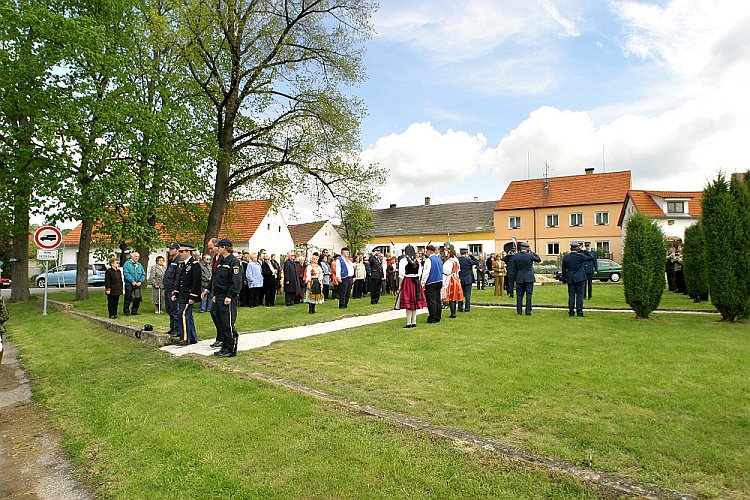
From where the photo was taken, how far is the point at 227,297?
360 inches

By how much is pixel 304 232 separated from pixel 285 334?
168 feet

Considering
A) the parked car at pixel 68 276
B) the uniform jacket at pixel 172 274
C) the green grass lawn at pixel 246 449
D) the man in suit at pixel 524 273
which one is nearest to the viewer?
the green grass lawn at pixel 246 449

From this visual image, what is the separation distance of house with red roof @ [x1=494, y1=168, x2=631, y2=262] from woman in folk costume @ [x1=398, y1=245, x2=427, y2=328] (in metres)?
41.3

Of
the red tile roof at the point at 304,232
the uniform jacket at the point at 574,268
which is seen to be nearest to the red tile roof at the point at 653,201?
the red tile roof at the point at 304,232

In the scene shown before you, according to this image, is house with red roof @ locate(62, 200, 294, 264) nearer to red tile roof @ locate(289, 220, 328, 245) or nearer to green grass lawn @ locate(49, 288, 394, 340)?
red tile roof @ locate(289, 220, 328, 245)

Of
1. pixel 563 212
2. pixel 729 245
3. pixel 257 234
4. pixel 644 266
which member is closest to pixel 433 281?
pixel 644 266

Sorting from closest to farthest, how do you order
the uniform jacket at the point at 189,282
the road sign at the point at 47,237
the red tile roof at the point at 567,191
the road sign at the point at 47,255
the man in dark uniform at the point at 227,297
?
1. the man in dark uniform at the point at 227,297
2. the uniform jacket at the point at 189,282
3. the road sign at the point at 47,237
4. the road sign at the point at 47,255
5. the red tile roof at the point at 567,191

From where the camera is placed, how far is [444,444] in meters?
4.51

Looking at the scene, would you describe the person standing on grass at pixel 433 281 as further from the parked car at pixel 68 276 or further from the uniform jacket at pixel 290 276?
the parked car at pixel 68 276

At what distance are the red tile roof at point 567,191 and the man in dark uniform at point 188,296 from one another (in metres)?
48.3

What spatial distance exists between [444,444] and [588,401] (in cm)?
204

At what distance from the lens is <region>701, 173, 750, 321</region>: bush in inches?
490

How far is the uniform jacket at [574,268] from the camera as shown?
14.0 meters

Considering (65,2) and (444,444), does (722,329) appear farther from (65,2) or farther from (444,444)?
(65,2)
